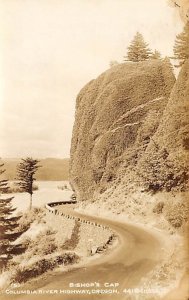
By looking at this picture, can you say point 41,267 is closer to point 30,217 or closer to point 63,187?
point 30,217

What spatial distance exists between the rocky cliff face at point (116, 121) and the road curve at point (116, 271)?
10.6 meters

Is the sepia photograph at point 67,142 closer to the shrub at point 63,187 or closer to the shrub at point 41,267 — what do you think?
the shrub at point 41,267

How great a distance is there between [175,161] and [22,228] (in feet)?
45.4

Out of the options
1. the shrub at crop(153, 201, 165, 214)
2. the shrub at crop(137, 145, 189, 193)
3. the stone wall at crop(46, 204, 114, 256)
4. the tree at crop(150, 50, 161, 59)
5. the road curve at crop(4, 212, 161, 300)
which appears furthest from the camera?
the stone wall at crop(46, 204, 114, 256)

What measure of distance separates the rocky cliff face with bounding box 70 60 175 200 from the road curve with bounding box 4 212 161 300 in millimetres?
10592

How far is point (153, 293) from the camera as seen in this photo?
1429 cm

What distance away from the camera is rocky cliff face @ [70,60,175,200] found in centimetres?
2994

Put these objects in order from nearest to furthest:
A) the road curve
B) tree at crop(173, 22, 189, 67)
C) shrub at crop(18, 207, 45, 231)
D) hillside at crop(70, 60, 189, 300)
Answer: the road curve < tree at crop(173, 22, 189, 67) < hillside at crop(70, 60, 189, 300) < shrub at crop(18, 207, 45, 231)

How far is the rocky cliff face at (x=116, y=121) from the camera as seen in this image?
29938 mm

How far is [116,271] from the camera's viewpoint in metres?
15.9

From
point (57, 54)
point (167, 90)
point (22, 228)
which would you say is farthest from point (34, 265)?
point (167, 90)

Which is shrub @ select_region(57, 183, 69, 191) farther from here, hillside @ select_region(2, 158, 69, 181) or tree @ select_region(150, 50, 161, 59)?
tree @ select_region(150, 50, 161, 59)

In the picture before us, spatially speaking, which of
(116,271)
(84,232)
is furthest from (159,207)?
(84,232)

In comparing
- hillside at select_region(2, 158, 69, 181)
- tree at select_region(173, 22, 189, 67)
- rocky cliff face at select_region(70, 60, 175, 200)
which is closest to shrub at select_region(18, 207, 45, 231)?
hillside at select_region(2, 158, 69, 181)
